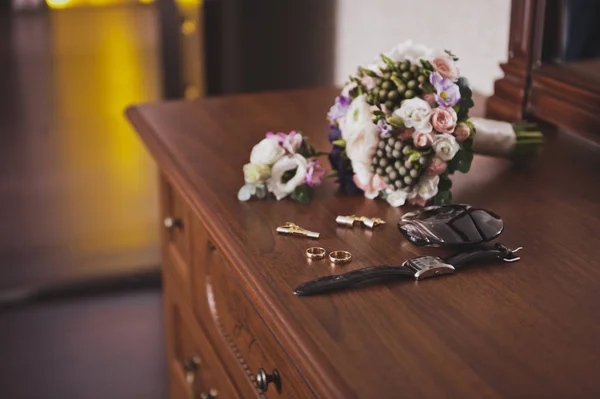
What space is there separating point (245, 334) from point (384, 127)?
303 millimetres

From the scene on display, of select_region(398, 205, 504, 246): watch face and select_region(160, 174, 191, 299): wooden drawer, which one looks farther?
select_region(160, 174, 191, 299): wooden drawer

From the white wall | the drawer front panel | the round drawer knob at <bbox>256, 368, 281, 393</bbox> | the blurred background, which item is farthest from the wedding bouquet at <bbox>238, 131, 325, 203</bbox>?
the blurred background

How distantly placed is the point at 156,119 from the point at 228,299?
441 millimetres

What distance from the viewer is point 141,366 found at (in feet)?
8.05

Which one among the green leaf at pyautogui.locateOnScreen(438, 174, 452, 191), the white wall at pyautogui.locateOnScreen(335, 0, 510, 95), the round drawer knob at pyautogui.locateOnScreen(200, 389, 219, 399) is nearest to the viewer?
the green leaf at pyautogui.locateOnScreen(438, 174, 452, 191)

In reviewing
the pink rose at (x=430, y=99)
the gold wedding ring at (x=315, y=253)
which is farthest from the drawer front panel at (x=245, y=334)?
the pink rose at (x=430, y=99)

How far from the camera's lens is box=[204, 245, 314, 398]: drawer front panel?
36.9 inches

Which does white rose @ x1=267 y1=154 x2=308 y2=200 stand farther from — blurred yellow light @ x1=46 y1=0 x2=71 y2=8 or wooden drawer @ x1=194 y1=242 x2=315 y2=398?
blurred yellow light @ x1=46 y1=0 x2=71 y2=8

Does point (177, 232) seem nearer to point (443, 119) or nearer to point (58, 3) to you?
point (443, 119)

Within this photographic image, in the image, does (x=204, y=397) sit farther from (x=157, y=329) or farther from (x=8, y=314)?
(x=8, y=314)

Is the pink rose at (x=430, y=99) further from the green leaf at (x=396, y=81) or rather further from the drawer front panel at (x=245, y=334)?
the drawer front panel at (x=245, y=334)

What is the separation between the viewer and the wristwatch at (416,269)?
0.85 m

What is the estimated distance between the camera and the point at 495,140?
1.20 meters

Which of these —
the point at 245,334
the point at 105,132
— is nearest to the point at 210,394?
the point at 245,334
